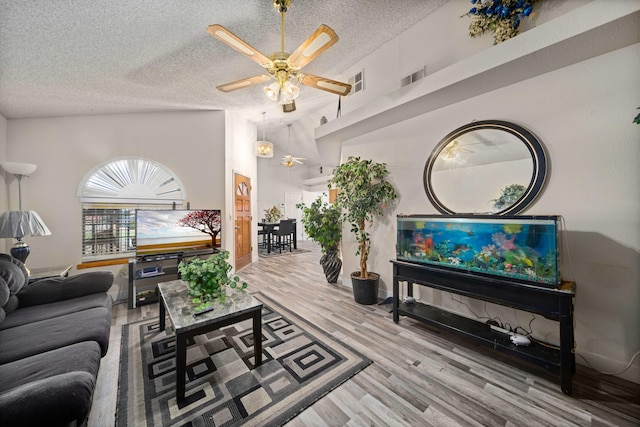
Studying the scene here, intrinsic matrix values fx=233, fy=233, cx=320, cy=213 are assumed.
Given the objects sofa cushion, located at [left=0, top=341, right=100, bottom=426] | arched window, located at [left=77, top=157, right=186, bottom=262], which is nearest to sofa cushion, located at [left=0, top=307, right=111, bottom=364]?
sofa cushion, located at [left=0, top=341, right=100, bottom=426]

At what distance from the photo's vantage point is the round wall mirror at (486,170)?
203cm

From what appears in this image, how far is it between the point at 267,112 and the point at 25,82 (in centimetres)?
327

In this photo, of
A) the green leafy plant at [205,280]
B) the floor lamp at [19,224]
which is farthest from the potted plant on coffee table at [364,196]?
the floor lamp at [19,224]

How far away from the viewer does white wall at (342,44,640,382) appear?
1.65m

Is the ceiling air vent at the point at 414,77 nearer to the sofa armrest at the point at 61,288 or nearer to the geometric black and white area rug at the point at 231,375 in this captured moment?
the geometric black and white area rug at the point at 231,375

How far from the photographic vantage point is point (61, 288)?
2127 millimetres

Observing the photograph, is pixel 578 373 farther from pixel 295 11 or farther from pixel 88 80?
pixel 88 80

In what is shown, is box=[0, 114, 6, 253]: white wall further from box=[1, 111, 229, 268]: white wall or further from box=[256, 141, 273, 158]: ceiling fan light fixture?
box=[256, 141, 273, 158]: ceiling fan light fixture

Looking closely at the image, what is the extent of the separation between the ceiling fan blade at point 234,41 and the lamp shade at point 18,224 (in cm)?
261

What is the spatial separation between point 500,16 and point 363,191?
2005 mm

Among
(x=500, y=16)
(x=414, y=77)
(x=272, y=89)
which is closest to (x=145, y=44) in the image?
(x=272, y=89)

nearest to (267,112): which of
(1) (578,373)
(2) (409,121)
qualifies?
(2) (409,121)

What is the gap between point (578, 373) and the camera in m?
1.75

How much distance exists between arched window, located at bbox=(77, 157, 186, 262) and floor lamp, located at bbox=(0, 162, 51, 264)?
22.9 inches
